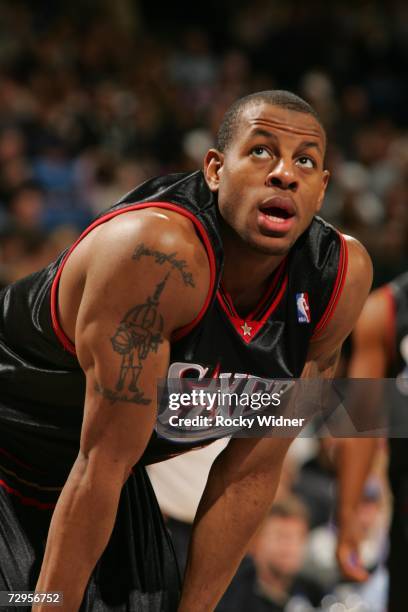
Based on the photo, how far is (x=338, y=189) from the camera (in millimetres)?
7488

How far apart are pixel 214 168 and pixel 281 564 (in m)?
2.26

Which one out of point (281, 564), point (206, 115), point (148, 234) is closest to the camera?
point (148, 234)

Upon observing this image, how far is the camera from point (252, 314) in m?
2.31

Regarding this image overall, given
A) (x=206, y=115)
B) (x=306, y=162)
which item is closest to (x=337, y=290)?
(x=306, y=162)

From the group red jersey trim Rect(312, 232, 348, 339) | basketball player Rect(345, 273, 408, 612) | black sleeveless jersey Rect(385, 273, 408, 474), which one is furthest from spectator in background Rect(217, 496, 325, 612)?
red jersey trim Rect(312, 232, 348, 339)

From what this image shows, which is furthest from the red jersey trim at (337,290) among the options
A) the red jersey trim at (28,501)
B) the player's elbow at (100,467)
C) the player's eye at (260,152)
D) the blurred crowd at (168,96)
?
the blurred crowd at (168,96)

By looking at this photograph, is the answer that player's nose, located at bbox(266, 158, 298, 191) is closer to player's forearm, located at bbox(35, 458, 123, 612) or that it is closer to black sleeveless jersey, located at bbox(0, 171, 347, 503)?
black sleeveless jersey, located at bbox(0, 171, 347, 503)

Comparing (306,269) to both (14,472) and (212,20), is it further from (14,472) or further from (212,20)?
(212,20)

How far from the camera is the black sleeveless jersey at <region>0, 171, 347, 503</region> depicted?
2.20 meters

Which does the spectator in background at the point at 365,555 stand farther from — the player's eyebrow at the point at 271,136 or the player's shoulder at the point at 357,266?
the player's eyebrow at the point at 271,136

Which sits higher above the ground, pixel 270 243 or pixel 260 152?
pixel 260 152

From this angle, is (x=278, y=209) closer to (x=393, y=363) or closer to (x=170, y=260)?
(x=170, y=260)

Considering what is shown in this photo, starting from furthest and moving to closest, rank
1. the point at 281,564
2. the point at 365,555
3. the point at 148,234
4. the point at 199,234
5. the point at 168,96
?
the point at 168,96, the point at 365,555, the point at 281,564, the point at 199,234, the point at 148,234

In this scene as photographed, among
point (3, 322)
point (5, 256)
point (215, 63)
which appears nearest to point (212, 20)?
point (215, 63)
